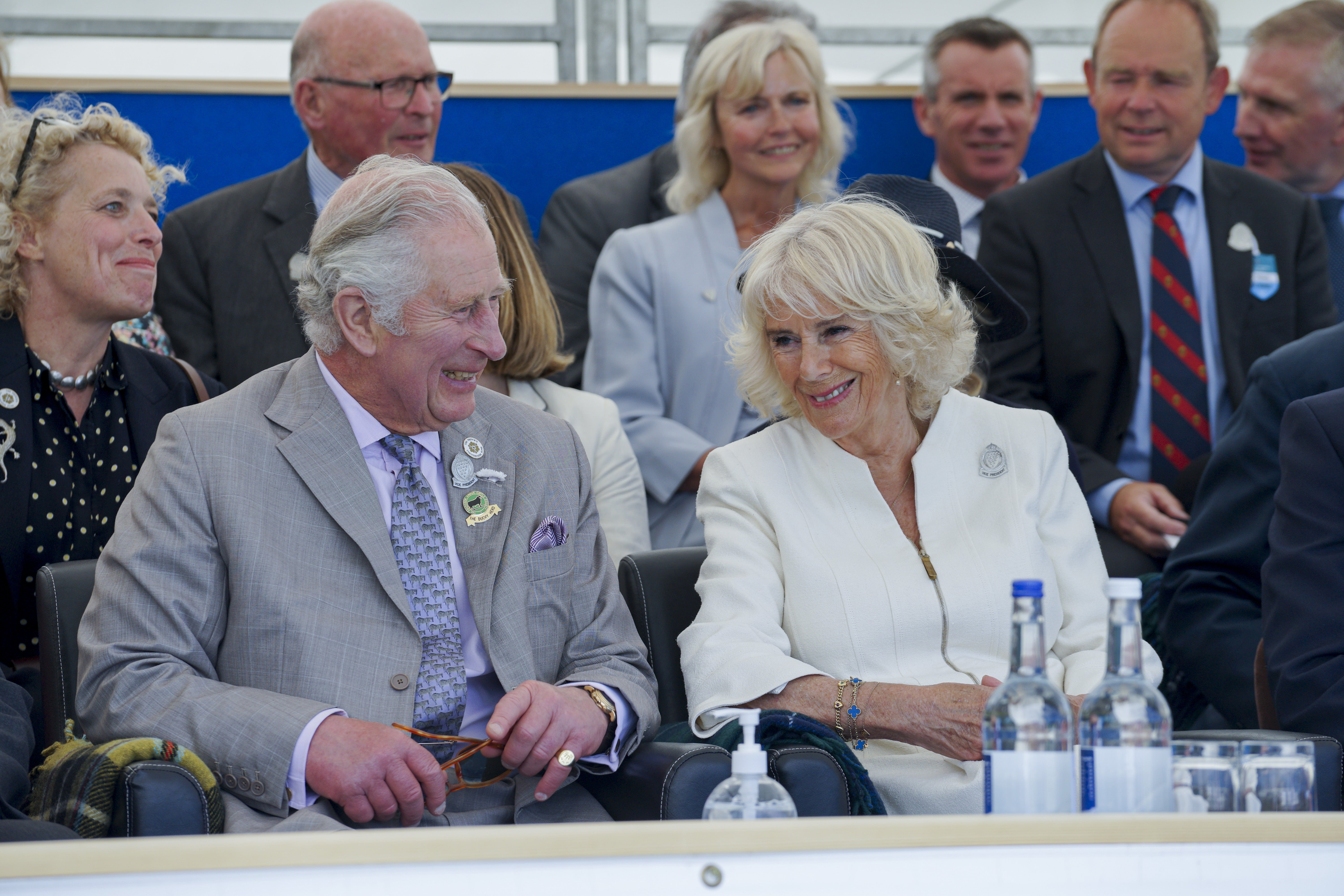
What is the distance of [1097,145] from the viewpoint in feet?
12.2

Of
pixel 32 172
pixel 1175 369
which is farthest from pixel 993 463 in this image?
pixel 32 172

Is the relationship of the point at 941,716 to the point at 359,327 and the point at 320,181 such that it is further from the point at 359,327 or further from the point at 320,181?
the point at 320,181

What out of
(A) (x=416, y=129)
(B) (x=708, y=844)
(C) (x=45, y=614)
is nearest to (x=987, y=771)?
(B) (x=708, y=844)

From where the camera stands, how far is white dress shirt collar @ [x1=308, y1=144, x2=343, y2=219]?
11.4 ft

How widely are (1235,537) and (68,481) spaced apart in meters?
2.15

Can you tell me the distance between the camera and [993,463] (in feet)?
7.91

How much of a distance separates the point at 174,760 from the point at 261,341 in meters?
1.67

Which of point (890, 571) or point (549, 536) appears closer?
point (549, 536)

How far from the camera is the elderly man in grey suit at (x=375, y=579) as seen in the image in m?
1.87

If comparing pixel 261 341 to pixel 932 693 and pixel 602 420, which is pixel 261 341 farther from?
pixel 932 693

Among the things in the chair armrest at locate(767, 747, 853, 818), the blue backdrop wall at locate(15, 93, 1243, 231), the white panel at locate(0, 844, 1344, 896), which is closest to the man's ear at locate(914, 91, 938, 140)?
the blue backdrop wall at locate(15, 93, 1243, 231)

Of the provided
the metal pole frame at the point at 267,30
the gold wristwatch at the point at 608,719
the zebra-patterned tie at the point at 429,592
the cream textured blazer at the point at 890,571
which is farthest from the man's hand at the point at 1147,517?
the metal pole frame at the point at 267,30

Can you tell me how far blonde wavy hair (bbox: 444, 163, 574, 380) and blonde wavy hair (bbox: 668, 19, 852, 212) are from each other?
73cm

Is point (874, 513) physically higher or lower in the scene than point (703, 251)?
lower
